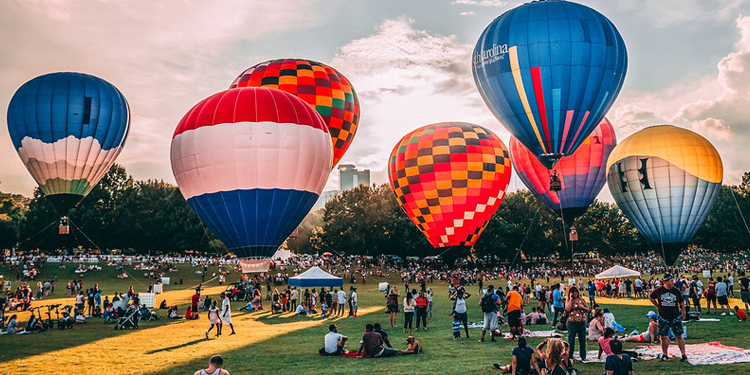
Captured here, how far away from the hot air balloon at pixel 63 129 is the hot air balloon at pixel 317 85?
26.1 feet

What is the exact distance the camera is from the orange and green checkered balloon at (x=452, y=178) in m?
33.6

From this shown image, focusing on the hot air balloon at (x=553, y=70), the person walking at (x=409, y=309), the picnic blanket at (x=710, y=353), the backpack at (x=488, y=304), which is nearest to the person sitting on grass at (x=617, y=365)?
the picnic blanket at (x=710, y=353)

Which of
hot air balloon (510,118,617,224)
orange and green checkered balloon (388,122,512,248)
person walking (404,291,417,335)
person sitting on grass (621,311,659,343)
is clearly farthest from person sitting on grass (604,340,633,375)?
hot air balloon (510,118,617,224)

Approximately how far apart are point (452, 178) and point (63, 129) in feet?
74.5

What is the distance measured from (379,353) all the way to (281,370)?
2284 millimetres

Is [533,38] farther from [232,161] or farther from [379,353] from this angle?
[379,353]

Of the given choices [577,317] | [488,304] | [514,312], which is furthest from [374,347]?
[577,317]

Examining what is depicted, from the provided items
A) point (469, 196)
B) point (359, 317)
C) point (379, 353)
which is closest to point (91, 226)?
point (469, 196)

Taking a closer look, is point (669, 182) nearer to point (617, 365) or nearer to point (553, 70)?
point (553, 70)

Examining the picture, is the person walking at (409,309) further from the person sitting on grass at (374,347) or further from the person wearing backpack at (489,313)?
the person sitting on grass at (374,347)

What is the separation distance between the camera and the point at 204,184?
20328 millimetres

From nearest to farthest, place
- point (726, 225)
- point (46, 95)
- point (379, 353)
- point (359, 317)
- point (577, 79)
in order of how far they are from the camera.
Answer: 1. point (379, 353)
2. point (359, 317)
3. point (577, 79)
4. point (46, 95)
5. point (726, 225)

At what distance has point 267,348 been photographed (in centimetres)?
1345

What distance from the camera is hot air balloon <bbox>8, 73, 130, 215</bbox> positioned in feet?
101
